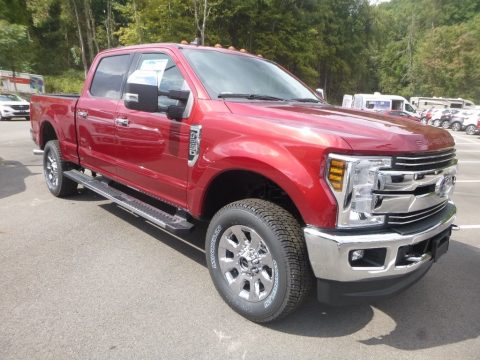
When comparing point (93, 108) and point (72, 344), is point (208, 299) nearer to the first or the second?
point (72, 344)

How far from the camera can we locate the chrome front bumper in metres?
2.46

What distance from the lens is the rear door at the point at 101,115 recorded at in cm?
445

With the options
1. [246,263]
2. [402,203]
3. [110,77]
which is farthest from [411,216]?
[110,77]

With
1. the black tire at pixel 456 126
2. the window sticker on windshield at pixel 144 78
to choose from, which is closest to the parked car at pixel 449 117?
the black tire at pixel 456 126

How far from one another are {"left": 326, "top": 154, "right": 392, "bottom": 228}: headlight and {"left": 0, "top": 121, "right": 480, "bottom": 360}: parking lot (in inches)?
36.6

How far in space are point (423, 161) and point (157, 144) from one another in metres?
2.18

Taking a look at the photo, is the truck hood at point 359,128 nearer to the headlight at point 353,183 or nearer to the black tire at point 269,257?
the headlight at point 353,183

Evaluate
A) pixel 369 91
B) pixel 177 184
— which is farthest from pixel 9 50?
pixel 369 91

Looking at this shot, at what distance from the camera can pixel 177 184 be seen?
362 centimetres

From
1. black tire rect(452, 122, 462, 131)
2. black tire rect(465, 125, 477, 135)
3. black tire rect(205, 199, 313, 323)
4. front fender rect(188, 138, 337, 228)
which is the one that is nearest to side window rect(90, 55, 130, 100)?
front fender rect(188, 138, 337, 228)

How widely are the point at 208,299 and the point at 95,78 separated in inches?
124

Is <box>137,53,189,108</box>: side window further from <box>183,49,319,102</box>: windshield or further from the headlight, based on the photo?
the headlight

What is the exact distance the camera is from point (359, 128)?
2.68 m

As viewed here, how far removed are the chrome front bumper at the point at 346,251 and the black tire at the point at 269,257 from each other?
0.49 ft
